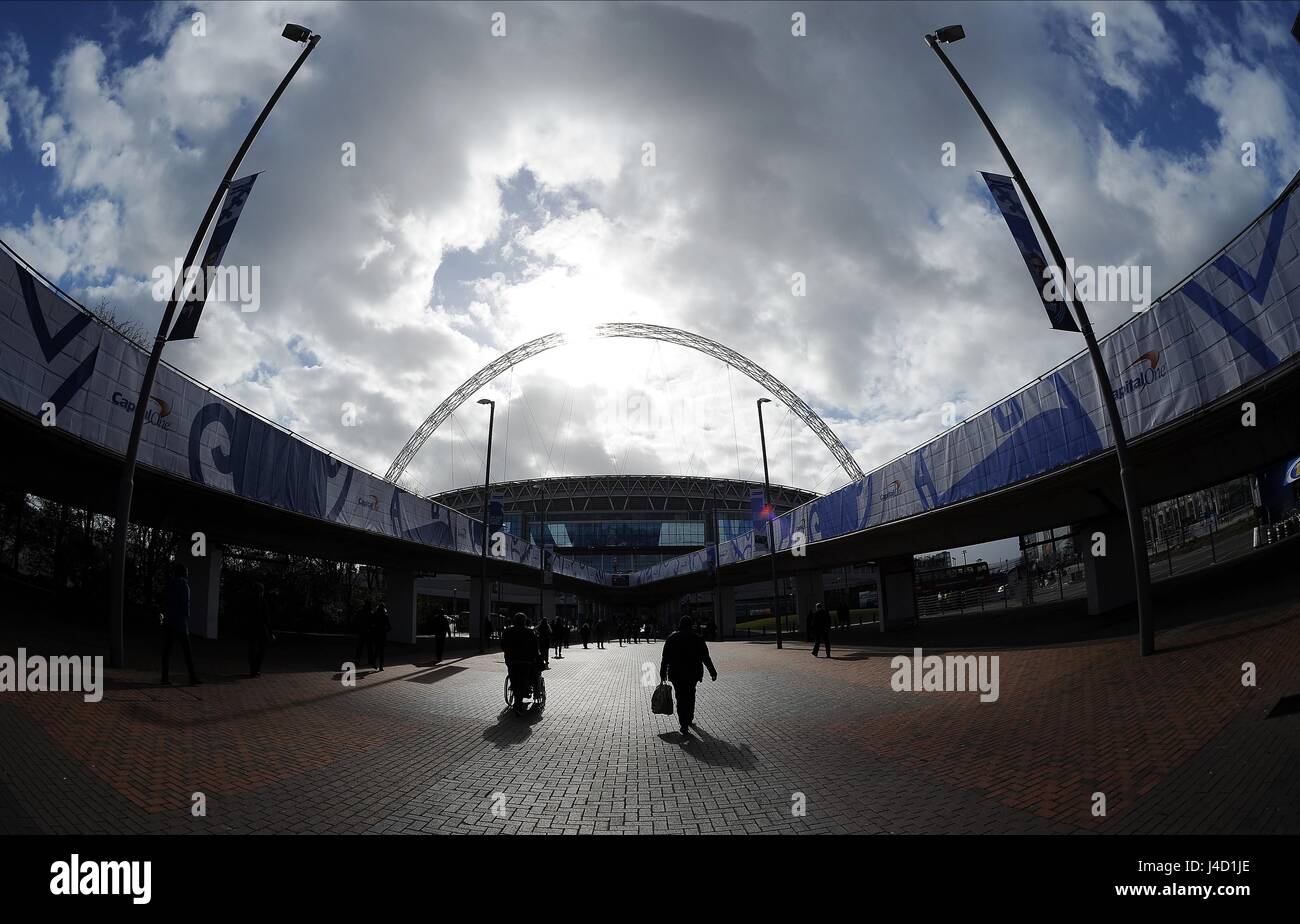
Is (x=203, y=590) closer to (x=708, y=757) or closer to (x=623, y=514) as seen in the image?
(x=708, y=757)

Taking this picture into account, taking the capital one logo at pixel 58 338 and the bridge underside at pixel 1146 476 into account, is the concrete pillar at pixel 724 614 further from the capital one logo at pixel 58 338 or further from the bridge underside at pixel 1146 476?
the capital one logo at pixel 58 338

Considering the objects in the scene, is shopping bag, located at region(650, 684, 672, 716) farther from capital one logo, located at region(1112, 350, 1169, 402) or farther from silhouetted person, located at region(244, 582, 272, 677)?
capital one logo, located at region(1112, 350, 1169, 402)

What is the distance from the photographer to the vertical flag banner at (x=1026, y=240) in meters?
11.1

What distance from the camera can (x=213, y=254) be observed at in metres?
11.2

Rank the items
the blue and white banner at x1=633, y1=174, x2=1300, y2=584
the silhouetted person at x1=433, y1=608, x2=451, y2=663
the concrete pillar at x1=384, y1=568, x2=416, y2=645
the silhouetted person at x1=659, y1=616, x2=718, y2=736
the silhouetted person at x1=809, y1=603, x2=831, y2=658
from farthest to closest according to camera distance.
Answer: the concrete pillar at x1=384, y1=568, x2=416, y2=645, the silhouetted person at x1=433, y1=608, x2=451, y2=663, the silhouetted person at x1=809, y1=603, x2=831, y2=658, the blue and white banner at x1=633, y1=174, x2=1300, y2=584, the silhouetted person at x1=659, y1=616, x2=718, y2=736

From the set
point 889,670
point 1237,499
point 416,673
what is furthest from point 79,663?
point 1237,499

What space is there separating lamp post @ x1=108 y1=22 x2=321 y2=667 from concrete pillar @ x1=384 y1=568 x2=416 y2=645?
63.4 ft

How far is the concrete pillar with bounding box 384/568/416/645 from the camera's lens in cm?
3050

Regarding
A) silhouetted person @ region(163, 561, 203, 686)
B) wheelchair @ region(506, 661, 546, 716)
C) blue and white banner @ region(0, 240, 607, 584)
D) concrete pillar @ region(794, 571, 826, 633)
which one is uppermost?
blue and white banner @ region(0, 240, 607, 584)

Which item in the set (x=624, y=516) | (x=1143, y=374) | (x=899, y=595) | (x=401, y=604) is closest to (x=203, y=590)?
(x=401, y=604)

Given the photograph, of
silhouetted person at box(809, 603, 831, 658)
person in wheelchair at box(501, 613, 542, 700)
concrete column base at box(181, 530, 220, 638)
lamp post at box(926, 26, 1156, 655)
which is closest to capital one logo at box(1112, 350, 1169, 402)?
lamp post at box(926, 26, 1156, 655)

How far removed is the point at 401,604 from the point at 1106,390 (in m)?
29.3

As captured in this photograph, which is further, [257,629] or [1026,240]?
[257,629]

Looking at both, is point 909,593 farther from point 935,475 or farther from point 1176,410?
point 1176,410
